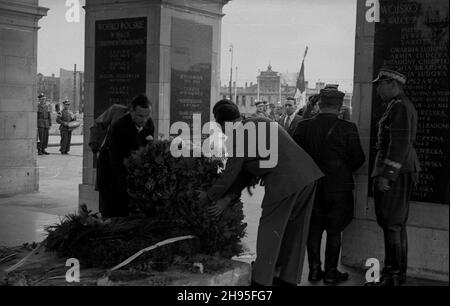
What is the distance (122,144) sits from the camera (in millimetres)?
5238

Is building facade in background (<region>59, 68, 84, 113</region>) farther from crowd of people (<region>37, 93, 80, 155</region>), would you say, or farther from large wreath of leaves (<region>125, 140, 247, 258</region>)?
crowd of people (<region>37, 93, 80, 155</region>)

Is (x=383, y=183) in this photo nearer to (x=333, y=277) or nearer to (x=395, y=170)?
(x=395, y=170)

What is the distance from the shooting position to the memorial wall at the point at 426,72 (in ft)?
15.9

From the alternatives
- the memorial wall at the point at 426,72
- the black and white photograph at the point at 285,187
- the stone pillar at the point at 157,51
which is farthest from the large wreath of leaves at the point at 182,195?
the stone pillar at the point at 157,51

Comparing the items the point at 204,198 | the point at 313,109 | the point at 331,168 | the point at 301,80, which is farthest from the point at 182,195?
the point at 313,109

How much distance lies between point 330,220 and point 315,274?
459 millimetres

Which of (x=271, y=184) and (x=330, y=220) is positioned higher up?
(x=271, y=184)

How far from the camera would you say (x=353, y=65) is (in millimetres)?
5473

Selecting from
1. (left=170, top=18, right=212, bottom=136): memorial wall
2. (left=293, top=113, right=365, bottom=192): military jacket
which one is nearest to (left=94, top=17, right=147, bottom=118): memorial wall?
(left=170, top=18, right=212, bottom=136): memorial wall

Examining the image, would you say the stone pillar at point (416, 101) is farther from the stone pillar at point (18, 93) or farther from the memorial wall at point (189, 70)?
the stone pillar at point (18, 93)

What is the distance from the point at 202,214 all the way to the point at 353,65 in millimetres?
1997

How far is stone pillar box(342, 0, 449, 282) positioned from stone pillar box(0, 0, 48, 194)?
5.50 m

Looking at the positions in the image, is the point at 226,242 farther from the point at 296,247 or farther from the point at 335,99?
the point at 335,99

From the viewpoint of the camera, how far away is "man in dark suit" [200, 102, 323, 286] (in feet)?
14.3
